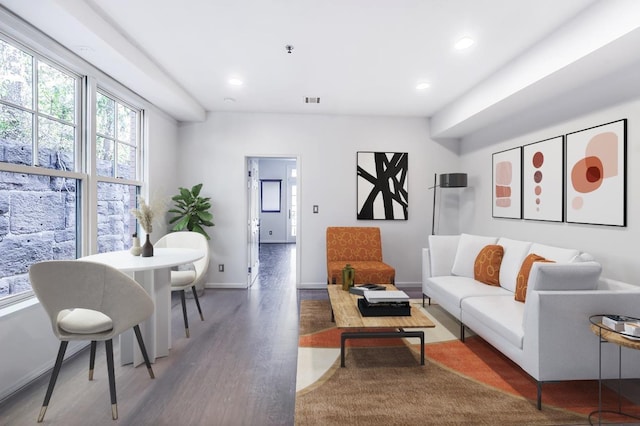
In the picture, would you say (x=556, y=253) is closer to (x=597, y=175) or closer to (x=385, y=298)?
(x=597, y=175)

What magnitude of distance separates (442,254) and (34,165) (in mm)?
3882

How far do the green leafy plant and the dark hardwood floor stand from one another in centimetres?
140

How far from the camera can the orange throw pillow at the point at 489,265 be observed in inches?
130

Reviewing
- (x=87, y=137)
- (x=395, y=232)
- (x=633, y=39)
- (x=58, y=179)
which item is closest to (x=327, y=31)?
(x=633, y=39)

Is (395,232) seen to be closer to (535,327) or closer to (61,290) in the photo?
(535,327)

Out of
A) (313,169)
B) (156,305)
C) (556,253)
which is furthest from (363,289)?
(313,169)

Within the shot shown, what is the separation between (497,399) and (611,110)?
2.37 metres

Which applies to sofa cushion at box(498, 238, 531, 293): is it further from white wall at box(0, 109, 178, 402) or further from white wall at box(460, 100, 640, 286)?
white wall at box(0, 109, 178, 402)

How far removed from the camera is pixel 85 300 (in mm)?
1891

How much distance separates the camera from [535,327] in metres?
1.97

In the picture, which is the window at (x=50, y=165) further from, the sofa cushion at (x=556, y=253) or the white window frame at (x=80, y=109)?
the sofa cushion at (x=556, y=253)

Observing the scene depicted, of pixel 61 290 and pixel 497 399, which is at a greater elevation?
pixel 61 290

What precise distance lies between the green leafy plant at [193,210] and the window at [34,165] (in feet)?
5.44

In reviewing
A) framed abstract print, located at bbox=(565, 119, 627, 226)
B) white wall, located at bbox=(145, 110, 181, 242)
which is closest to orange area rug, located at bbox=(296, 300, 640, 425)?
framed abstract print, located at bbox=(565, 119, 627, 226)
